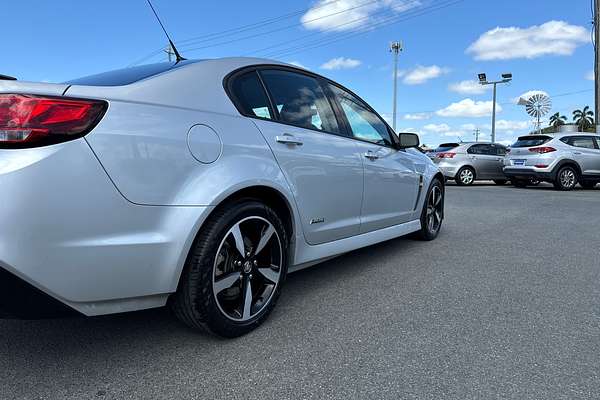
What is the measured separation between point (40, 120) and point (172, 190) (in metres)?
0.55

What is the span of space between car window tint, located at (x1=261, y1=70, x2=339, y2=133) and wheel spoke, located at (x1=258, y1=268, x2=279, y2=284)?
2.88ft

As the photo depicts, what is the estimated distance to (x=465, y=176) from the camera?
1404cm

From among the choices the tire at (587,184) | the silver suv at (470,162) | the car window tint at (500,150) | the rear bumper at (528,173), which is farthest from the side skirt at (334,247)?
the car window tint at (500,150)

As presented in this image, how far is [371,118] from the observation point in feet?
12.2

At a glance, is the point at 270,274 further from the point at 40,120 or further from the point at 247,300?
the point at 40,120

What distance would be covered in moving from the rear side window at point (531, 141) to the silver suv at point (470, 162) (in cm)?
135

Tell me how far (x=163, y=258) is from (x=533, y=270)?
309 centimetres

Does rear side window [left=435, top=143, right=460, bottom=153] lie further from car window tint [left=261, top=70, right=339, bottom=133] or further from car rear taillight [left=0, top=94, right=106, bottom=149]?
car rear taillight [left=0, top=94, right=106, bottom=149]

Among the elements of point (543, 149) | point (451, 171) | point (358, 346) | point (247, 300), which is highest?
point (543, 149)

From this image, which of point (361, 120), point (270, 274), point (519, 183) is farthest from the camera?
point (519, 183)

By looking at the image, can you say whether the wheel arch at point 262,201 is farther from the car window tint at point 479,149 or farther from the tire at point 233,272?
the car window tint at point 479,149

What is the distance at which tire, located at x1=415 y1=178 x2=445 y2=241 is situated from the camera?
456cm

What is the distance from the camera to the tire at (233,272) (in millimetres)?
2035

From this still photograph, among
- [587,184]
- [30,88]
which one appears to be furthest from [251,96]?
[587,184]
